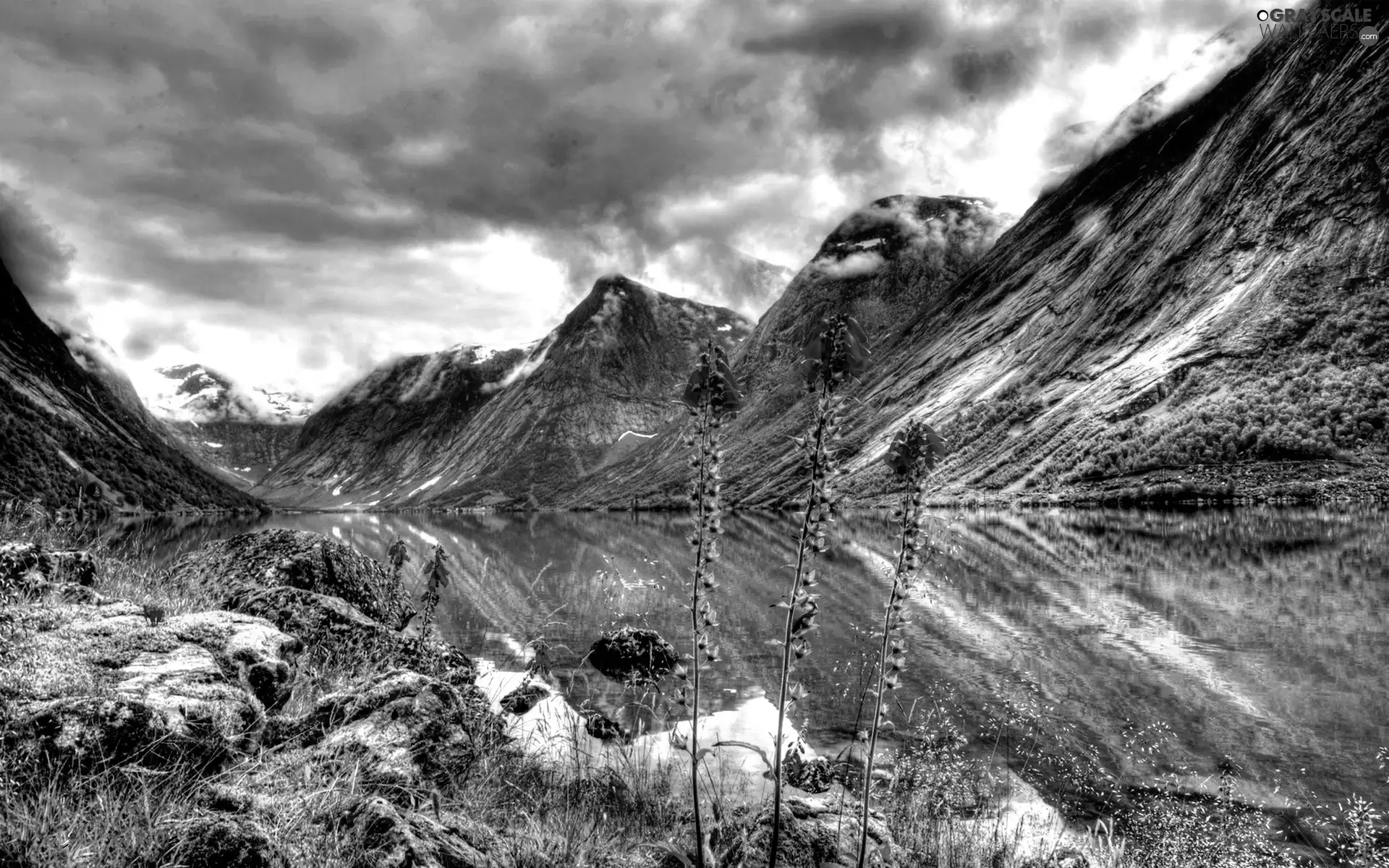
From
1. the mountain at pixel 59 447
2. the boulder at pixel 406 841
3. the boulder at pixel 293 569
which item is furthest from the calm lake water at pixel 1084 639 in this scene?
the mountain at pixel 59 447

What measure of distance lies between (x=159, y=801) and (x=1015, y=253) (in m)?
210

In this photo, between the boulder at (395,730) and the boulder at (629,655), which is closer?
A: the boulder at (395,730)

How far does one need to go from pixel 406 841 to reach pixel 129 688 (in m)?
3.21

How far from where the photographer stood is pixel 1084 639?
22219mm

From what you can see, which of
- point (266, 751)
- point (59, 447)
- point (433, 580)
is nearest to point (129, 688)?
point (266, 751)

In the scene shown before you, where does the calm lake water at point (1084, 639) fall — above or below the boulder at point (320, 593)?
above

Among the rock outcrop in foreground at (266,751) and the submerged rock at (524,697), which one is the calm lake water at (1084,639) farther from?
the rock outcrop in foreground at (266,751)

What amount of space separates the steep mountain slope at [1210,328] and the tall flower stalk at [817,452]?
97867mm

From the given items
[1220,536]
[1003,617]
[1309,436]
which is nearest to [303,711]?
[1003,617]

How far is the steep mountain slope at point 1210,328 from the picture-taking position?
95250mm

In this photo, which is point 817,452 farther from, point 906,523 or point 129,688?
point 129,688

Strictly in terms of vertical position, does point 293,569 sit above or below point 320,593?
above

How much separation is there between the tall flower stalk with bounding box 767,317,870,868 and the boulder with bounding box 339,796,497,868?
6.99 feet

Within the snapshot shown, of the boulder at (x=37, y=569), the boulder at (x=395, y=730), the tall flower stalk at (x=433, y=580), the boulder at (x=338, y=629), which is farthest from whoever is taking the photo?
the tall flower stalk at (x=433, y=580)
